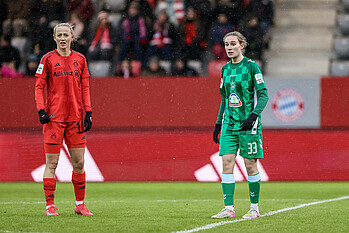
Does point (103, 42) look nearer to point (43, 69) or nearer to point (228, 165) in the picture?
point (43, 69)

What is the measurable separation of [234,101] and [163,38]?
25.9 ft

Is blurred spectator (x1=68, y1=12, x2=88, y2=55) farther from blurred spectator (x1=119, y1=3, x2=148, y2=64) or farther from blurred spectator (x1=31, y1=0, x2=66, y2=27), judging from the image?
blurred spectator (x1=119, y1=3, x2=148, y2=64)

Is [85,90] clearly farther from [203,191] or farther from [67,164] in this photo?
[67,164]

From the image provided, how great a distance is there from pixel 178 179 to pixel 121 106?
1.81m

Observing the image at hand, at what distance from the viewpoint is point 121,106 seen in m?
12.9

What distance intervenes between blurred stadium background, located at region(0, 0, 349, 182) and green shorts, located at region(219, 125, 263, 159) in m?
5.10

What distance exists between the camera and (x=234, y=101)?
22.2 feet

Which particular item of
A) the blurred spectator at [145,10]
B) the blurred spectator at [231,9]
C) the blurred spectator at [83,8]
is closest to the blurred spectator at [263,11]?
the blurred spectator at [231,9]

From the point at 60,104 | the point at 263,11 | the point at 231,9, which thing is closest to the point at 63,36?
the point at 60,104

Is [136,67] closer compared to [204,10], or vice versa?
[136,67]

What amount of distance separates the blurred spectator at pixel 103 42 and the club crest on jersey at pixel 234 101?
7.93 m

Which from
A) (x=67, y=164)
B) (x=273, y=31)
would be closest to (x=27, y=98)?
(x=67, y=164)

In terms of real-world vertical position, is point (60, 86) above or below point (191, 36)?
below

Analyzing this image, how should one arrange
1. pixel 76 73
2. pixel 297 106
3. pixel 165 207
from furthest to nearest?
pixel 297 106
pixel 165 207
pixel 76 73
